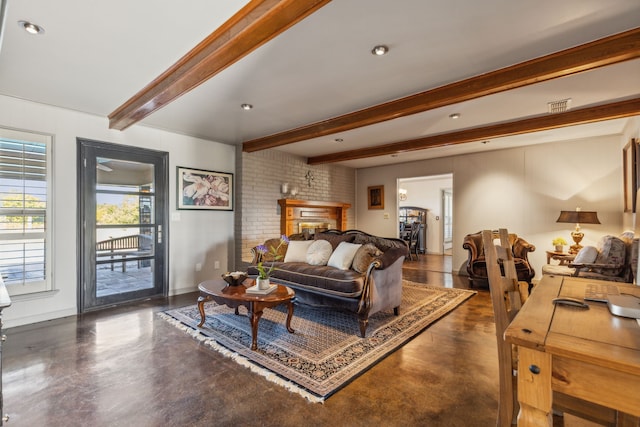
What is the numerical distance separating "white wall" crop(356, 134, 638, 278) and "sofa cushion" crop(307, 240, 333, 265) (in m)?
3.40

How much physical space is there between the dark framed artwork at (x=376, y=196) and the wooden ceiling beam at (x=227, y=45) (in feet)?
17.5

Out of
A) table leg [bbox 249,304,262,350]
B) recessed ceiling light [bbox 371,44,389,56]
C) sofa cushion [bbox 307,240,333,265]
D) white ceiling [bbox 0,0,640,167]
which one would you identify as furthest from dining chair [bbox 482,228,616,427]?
sofa cushion [bbox 307,240,333,265]

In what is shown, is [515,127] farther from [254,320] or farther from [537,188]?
[254,320]

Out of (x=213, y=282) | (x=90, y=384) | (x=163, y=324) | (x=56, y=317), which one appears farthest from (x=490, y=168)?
(x=56, y=317)

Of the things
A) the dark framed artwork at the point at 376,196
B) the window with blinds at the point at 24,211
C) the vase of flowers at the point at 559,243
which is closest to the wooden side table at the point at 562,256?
the vase of flowers at the point at 559,243

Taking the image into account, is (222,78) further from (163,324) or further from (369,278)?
(163,324)

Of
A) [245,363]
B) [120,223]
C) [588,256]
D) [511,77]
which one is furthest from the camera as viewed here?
[120,223]

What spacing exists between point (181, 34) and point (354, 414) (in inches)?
106

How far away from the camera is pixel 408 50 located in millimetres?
2297

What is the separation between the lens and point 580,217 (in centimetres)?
453

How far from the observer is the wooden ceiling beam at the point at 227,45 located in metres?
1.66

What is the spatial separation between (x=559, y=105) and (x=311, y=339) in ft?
11.8

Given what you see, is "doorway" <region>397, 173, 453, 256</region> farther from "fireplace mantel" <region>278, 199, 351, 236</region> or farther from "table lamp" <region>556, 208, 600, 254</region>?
"table lamp" <region>556, 208, 600, 254</region>

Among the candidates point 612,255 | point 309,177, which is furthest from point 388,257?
point 309,177
